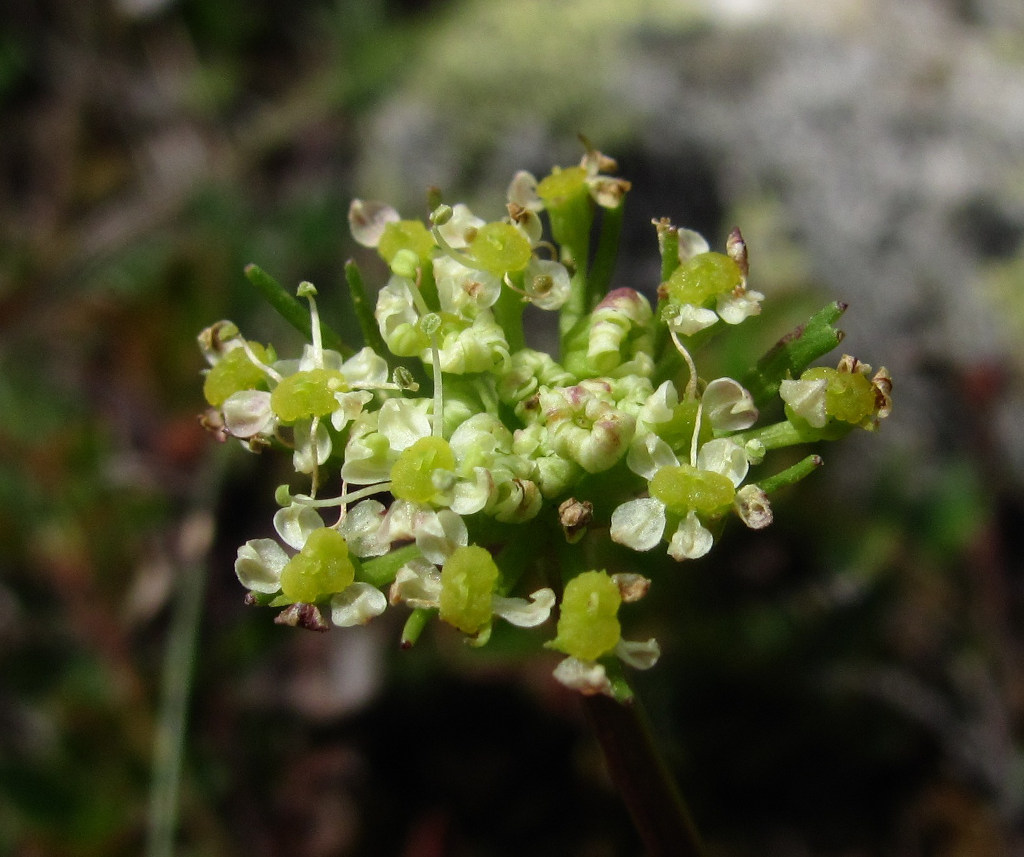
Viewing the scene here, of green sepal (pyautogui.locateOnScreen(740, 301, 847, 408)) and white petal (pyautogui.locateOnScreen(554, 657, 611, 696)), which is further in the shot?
green sepal (pyautogui.locateOnScreen(740, 301, 847, 408))

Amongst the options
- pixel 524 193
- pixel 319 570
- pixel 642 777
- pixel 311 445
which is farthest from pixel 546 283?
pixel 642 777

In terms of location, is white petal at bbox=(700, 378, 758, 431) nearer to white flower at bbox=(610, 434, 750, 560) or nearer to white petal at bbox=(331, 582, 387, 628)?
white flower at bbox=(610, 434, 750, 560)

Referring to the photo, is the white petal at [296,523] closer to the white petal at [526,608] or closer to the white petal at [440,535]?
the white petal at [440,535]

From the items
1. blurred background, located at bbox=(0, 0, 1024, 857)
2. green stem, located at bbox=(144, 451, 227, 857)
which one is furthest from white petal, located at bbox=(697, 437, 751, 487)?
green stem, located at bbox=(144, 451, 227, 857)

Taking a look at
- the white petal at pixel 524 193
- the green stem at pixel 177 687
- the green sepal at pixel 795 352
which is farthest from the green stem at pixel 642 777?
the green stem at pixel 177 687

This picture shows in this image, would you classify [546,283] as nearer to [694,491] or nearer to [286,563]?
[694,491]

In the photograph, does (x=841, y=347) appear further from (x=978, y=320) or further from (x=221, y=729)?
(x=221, y=729)

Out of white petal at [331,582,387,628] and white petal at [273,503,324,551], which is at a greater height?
white petal at [273,503,324,551]

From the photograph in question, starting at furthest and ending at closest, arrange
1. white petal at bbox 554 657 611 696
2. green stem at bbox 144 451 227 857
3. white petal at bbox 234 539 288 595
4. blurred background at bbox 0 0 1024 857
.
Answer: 1. blurred background at bbox 0 0 1024 857
2. green stem at bbox 144 451 227 857
3. white petal at bbox 234 539 288 595
4. white petal at bbox 554 657 611 696

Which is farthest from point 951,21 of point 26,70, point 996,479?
point 26,70
